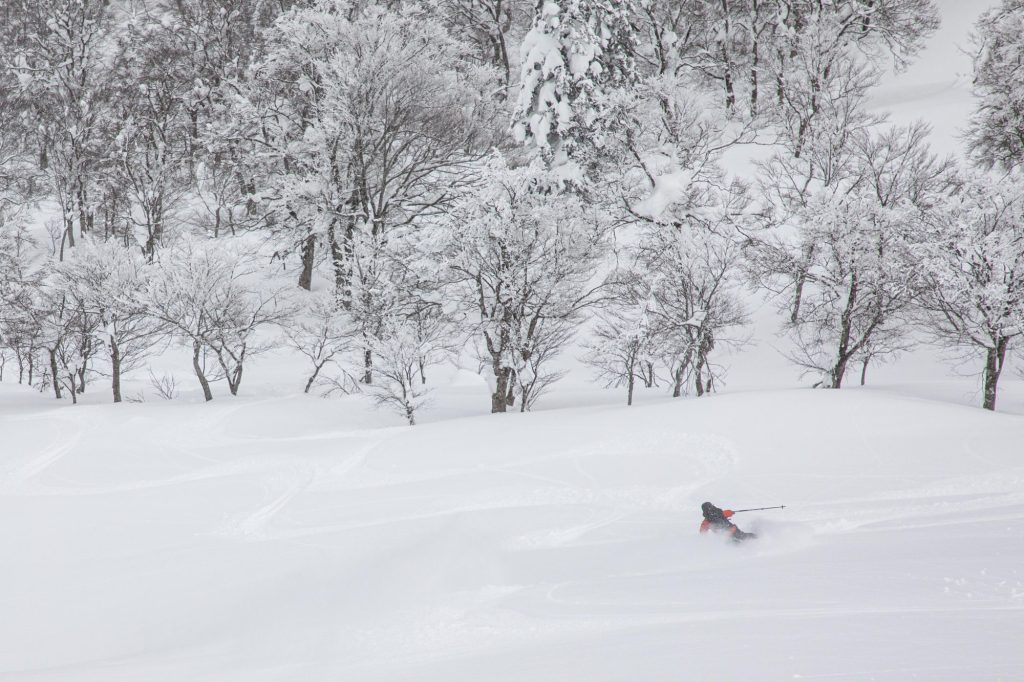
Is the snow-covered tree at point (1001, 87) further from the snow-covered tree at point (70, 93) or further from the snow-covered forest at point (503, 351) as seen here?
the snow-covered tree at point (70, 93)

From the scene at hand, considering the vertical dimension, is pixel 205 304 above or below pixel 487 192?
below

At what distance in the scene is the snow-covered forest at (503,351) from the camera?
6.77 metres

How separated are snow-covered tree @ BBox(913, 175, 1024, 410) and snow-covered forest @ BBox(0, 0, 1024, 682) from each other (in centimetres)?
10

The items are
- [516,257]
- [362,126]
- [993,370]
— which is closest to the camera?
[993,370]

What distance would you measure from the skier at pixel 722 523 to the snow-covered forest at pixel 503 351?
36 centimetres

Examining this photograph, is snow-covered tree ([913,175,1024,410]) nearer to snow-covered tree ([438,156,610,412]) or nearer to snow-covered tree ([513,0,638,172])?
snow-covered tree ([438,156,610,412])

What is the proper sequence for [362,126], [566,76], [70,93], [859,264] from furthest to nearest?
[70,93] < [362,126] < [566,76] < [859,264]

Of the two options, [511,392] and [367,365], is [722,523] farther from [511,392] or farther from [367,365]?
[367,365]

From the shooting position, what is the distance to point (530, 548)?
9.09m

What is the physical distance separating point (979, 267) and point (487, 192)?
39.1 ft

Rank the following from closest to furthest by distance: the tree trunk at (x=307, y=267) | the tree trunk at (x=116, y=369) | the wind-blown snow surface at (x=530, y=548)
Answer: the wind-blown snow surface at (x=530, y=548), the tree trunk at (x=116, y=369), the tree trunk at (x=307, y=267)

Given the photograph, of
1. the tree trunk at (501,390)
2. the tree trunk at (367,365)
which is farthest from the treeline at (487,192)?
the tree trunk at (367,365)

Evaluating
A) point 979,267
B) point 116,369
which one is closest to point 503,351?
point 979,267

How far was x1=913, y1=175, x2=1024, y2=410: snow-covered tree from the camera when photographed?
14414 millimetres
